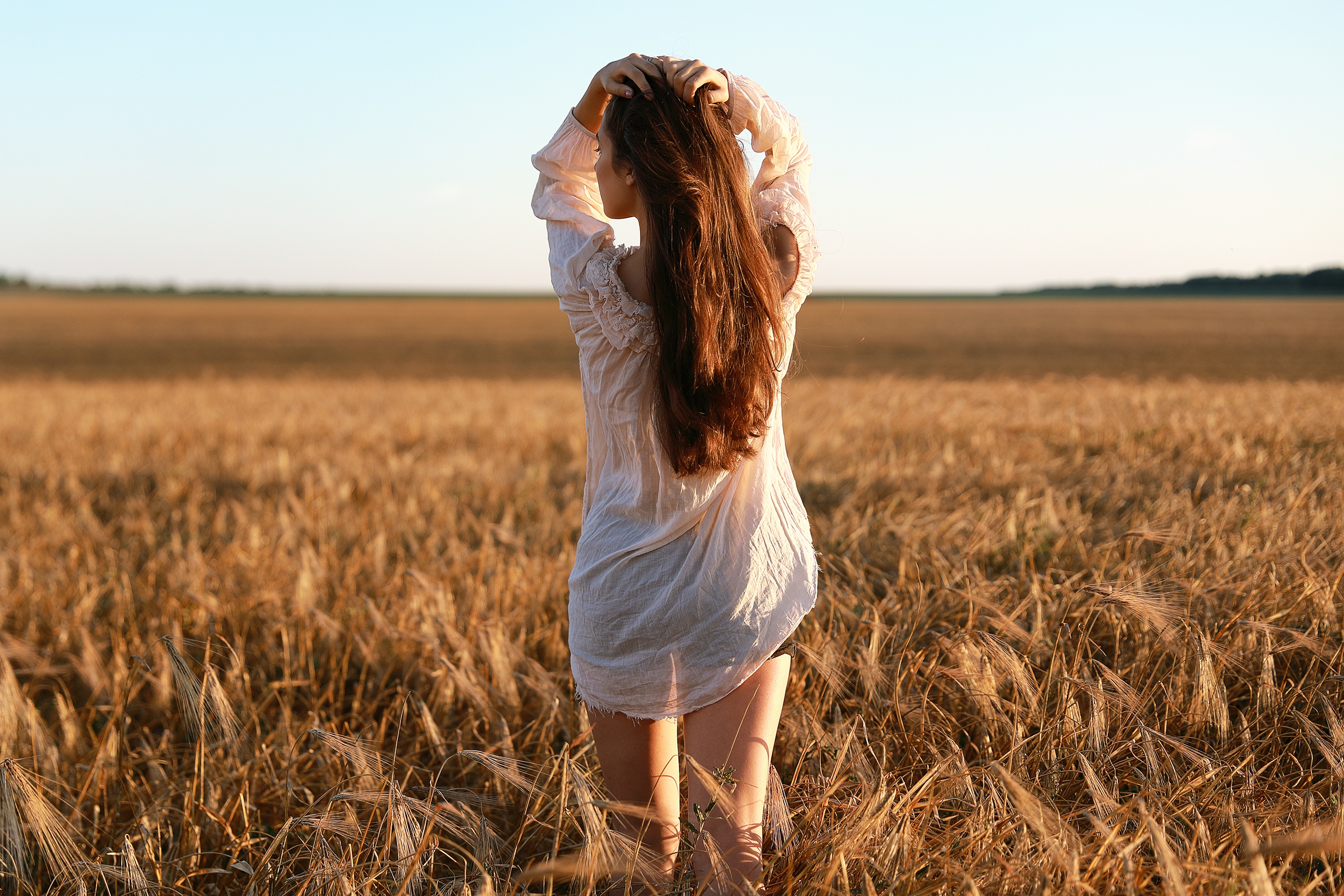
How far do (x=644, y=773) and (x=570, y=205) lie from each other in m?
1.10

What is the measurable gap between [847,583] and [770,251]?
1668mm

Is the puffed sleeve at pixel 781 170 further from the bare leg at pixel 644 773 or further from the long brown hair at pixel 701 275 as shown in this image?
the bare leg at pixel 644 773

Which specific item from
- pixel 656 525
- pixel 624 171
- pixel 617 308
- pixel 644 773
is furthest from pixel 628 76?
pixel 644 773

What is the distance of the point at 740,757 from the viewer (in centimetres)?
150

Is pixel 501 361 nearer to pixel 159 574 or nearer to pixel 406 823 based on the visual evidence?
pixel 159 574

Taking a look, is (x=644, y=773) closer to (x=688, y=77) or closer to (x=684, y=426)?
(x=684, y=426)

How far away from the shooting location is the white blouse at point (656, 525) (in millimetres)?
1483

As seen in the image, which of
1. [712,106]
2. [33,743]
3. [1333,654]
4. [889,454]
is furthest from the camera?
[889,454]

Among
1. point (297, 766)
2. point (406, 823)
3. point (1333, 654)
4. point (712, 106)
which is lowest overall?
point (297, 766)

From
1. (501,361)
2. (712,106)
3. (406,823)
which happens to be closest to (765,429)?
(712,106)

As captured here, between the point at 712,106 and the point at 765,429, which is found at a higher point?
the point at 712,106

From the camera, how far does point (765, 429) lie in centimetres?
150

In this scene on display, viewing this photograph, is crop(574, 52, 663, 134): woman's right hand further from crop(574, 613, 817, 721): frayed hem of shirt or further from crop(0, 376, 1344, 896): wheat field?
crop(0, 376, 1344, 896): wheat field

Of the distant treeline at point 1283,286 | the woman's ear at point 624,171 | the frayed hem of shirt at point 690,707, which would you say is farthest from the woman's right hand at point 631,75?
the distant treeline at point 1283,286
